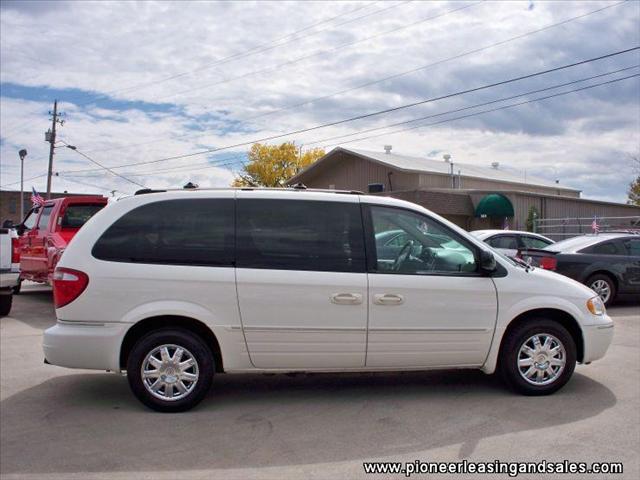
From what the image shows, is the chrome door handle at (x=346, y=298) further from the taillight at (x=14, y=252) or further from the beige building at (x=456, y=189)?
the beige building at (x=456, y=189)

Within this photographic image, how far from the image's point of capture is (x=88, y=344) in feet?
17.1

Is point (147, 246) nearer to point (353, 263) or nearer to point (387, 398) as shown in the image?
point (353, 263)

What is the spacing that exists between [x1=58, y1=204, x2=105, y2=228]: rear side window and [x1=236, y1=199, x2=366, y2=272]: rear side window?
6.72 m

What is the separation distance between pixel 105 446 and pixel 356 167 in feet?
107

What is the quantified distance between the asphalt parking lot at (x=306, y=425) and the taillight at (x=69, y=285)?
3.24ft

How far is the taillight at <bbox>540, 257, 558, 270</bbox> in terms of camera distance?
35.7 ft

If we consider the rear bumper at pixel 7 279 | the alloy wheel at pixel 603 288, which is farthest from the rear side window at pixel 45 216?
the alloy wheel at pixel 603 288

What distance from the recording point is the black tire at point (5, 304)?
35.2 feet

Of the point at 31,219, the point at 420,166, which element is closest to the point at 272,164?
the point at 420,166

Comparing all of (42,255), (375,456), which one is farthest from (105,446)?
(42,255)

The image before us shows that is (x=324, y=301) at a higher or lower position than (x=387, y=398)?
higher

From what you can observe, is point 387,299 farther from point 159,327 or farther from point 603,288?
point 603,288

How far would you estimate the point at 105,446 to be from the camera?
15.0ft

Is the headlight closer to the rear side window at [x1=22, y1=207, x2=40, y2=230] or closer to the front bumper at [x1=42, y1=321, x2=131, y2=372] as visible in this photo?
the front bumper at [x1=42, y1=321, x2=131, y2=372]
